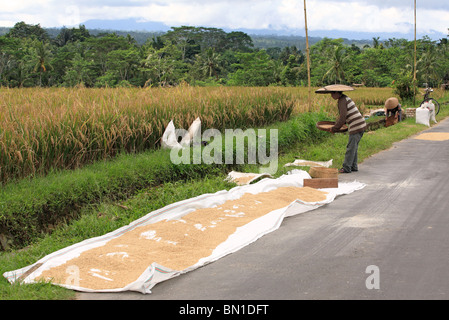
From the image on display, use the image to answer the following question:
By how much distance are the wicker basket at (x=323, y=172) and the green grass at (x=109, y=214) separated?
0.62m

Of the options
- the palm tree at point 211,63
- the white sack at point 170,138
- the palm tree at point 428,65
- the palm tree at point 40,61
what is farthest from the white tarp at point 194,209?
the palm tree at point 211,63

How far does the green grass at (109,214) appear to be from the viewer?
3.69 meters

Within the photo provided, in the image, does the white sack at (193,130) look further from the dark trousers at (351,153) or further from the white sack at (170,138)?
the dark trousers at (351,153)

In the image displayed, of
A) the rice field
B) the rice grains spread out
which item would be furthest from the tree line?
the rice grains spread out

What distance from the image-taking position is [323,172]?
7824mm

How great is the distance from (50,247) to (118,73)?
4800 cm

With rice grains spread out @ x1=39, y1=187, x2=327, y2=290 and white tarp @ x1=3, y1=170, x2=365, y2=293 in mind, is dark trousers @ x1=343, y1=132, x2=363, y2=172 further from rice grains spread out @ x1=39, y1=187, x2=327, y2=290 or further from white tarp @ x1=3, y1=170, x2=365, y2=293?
rice grains spread out @ x1=39, y1=187, x2=327, y2=290

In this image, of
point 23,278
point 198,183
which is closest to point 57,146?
point 198,183

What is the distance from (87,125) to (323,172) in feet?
12.6

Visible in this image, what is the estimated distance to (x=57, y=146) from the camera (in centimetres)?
701

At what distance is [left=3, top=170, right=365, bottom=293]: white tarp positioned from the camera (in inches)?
153

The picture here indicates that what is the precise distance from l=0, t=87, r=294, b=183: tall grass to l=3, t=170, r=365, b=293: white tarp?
207cm

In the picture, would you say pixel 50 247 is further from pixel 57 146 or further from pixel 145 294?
pixel 57 146

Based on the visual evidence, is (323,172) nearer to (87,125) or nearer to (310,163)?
(310,163)
